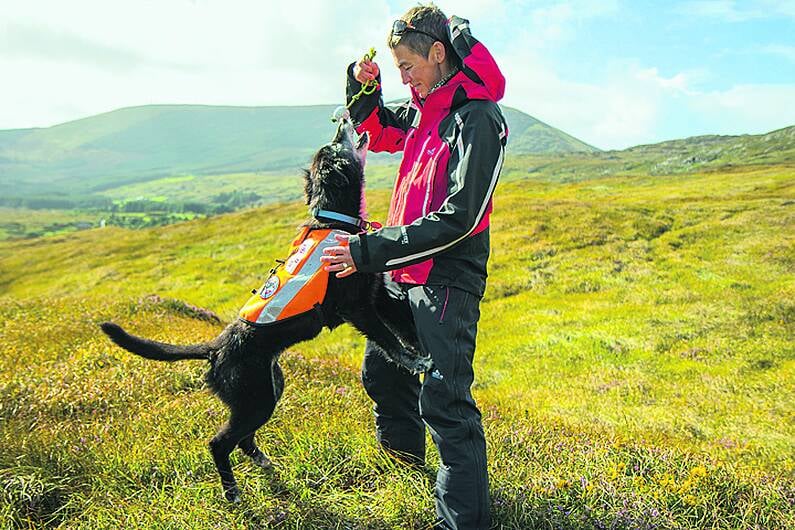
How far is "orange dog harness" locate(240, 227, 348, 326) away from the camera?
3.46 m

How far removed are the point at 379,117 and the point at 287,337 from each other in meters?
1.92

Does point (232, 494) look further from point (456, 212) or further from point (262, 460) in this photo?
point (456, 212)

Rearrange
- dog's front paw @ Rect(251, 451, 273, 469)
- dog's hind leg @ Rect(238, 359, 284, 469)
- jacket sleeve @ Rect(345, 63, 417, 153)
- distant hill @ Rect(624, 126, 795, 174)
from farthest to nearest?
distant hill @ Rect(624, 126, 795, 174) → jacket sleeve @ Rect(345, 63, 417, 153) → dog's front paw @ Rect(251, 451, 273, 469) → dog's hind leg @ Rect(238, 359, 284, 469)

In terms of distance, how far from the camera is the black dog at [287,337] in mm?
3547

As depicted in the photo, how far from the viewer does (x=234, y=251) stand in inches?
1271

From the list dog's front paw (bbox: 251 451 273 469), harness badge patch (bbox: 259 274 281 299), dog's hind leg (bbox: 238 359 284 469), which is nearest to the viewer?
harness badge patch (bbox: 259 274 281 299)

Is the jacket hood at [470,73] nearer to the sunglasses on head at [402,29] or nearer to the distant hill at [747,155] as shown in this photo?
the sunglasses on head at [402,29]

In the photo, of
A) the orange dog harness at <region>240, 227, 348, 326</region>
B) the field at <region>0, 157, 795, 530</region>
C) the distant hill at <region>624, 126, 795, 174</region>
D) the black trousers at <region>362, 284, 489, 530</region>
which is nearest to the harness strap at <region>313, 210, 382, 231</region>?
the orange dog harness at <region>240, 227, 348, 326</region>

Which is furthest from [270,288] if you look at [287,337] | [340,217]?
[340,217]

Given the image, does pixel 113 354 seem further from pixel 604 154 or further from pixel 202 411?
pixel 604 154

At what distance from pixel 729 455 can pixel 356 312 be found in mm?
4984

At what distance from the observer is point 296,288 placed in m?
3.48

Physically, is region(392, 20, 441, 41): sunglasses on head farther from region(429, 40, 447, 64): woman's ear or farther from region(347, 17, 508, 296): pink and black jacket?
region(347, 17, 508, 296): pink and black jacket

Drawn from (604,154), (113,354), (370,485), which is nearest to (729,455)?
(370,485)
